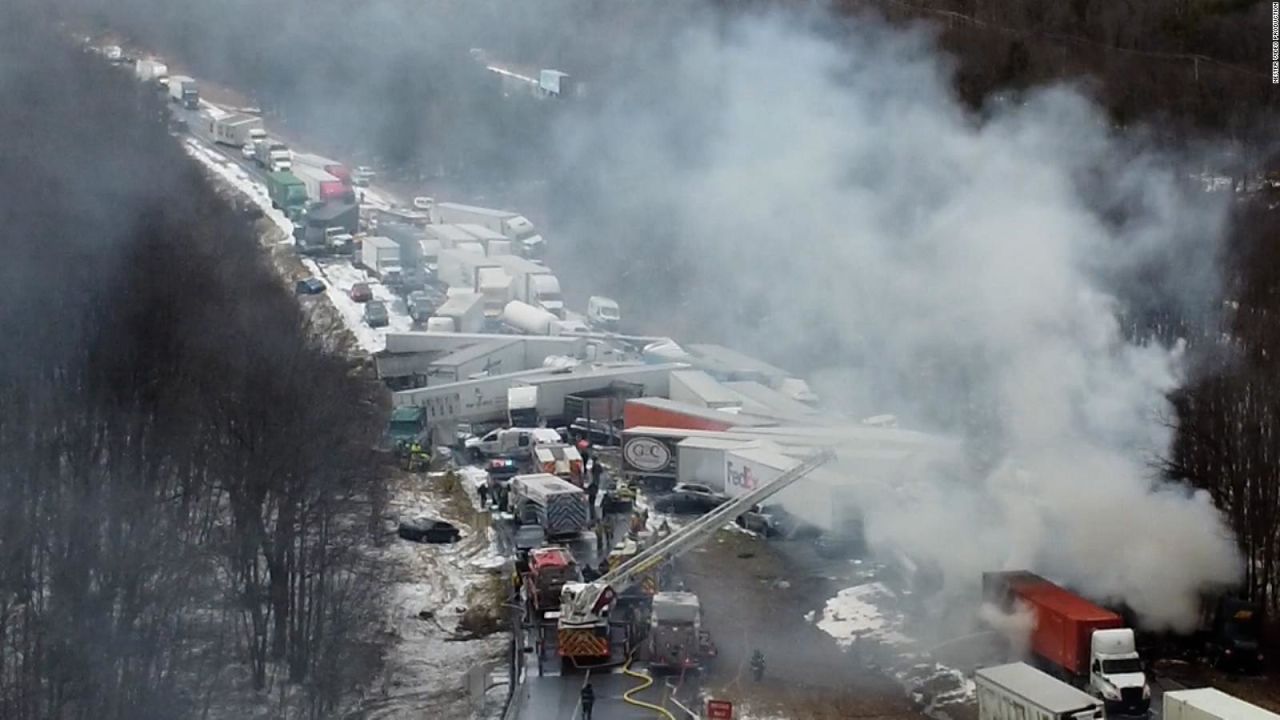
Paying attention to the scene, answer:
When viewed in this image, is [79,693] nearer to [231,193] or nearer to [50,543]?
[50,543]

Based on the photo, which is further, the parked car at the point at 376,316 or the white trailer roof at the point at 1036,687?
the parked car at the point at 376,316

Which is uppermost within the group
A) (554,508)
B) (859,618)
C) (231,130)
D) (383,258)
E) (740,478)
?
(231,130)

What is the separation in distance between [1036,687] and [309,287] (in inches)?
1195

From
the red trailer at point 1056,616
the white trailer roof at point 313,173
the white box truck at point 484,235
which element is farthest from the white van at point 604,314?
the red trailer at point 1056,616

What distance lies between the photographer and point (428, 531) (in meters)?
26.6

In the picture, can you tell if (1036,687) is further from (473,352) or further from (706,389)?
(473,352)

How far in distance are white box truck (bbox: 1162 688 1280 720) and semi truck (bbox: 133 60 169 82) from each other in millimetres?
31442

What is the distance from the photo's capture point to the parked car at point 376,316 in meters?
41.5

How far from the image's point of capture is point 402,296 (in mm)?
44844

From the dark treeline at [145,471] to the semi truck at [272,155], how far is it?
27.2 m

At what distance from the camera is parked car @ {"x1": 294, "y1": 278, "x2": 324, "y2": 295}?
4444cm

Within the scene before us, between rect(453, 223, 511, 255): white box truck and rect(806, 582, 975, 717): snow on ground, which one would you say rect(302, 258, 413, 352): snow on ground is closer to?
rect(453, 223, 511, 255): white box truck

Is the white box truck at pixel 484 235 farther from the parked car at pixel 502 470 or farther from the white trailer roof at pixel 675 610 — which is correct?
the white trailer roof at pixel 675 610

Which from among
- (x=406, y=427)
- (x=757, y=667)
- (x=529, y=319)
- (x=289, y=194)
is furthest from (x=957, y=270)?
(x=289, y=194)
